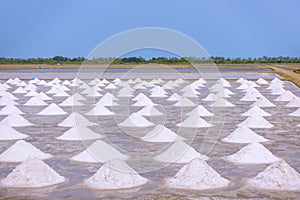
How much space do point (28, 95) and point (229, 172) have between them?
36.6 ft

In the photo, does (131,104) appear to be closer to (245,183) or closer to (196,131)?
(196,131)

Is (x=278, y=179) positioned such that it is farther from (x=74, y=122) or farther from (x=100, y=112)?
(x=100, y=112)

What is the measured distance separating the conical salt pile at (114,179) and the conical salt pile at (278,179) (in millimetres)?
1271

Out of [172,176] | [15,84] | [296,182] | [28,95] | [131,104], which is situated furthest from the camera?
[15,84]

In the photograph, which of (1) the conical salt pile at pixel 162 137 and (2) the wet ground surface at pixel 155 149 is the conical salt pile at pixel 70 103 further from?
(1) the conical salt pile at pixel 162 137

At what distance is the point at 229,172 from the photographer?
6398 mm

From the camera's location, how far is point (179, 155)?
277 inches

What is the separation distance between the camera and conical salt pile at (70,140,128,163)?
6922 mm

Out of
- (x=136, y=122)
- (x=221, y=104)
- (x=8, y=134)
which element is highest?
(x=8, y=134)

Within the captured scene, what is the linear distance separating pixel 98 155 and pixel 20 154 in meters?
1.03

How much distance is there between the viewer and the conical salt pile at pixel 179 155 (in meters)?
6.95

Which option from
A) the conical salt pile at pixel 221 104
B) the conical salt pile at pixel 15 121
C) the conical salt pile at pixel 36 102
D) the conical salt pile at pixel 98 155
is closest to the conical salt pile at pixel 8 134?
the conical salt pile at pixel 15 121

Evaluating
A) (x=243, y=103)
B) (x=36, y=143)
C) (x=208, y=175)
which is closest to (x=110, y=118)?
(x=36, y=143)

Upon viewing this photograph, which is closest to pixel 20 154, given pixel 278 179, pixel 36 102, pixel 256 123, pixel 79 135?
pixel 79 135
